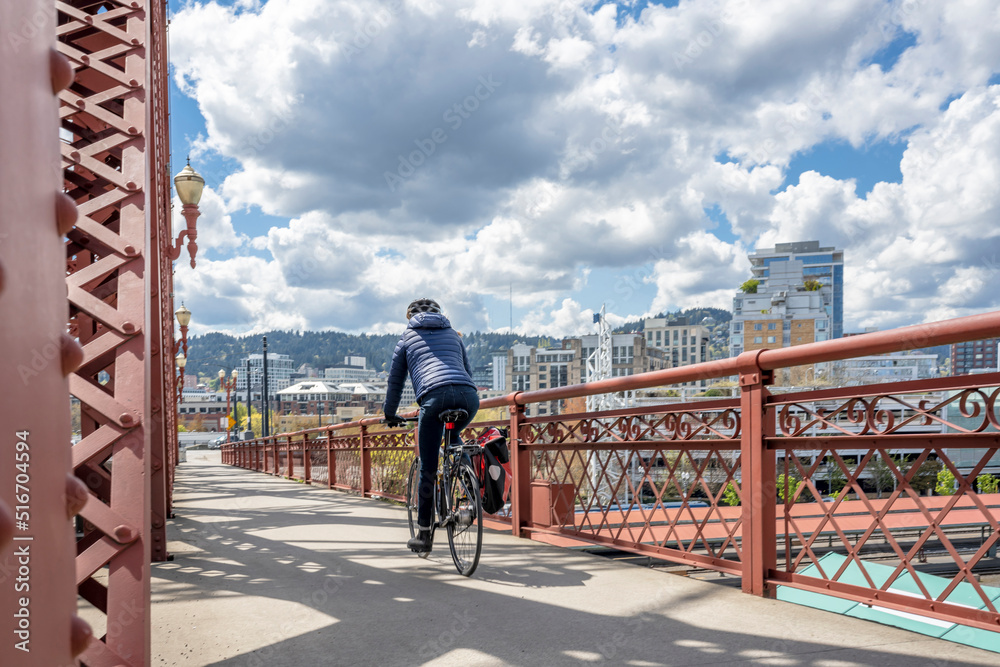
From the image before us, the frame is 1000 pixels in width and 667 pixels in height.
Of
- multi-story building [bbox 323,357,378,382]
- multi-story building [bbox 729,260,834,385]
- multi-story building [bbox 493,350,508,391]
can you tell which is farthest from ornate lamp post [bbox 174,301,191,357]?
multi-story building [bbox 323,357,378,382]

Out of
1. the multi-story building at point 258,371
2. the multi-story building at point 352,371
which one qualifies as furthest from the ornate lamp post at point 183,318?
the multi-story building at point 352,371

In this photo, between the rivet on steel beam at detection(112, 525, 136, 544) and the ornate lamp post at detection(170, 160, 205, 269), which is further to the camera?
the ornate lamp post at detection(170, 160, 205, 269)

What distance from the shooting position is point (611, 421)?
5.59m

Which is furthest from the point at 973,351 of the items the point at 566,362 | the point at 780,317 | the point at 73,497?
the point at 566,362

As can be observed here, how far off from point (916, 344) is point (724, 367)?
1.25m

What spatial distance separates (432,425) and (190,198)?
24.3 ft

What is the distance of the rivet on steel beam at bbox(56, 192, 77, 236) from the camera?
3.77 feet

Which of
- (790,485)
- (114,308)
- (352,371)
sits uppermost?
(114,308)

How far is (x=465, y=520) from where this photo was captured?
16.8ft

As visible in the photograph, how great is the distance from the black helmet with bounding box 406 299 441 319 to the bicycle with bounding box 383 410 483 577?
0.85 m
